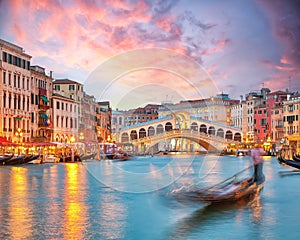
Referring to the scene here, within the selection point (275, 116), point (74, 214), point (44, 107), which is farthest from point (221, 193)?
point (275, 116)

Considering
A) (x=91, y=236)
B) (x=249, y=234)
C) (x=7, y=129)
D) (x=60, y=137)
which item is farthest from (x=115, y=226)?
(x=60, y=137)

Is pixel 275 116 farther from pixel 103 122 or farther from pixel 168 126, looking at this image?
pixel 103 122

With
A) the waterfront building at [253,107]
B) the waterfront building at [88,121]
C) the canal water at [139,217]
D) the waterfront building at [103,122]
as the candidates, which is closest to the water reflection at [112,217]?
the canal water at [139,217]

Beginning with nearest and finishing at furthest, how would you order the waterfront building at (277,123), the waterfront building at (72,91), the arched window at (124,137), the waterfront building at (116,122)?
the waterfront building at (72,91), the waterfront building at (116,122), the waterfront building at (277,123), the arched window at (124,137)

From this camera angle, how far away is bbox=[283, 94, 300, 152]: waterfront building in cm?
3809

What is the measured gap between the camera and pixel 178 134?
39750 mm

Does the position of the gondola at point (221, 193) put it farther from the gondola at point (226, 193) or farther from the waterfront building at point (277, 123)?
the waterfront building at point (277, 123)

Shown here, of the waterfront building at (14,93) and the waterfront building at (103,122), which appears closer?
the waterfront building at (14,93)

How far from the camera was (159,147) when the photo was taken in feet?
157

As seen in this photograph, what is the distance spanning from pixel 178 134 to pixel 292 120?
8126mm

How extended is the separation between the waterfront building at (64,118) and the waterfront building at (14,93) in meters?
3.70

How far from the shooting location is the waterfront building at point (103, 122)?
4061cm

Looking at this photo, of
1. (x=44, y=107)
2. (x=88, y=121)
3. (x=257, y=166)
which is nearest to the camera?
(x=257, y=166)

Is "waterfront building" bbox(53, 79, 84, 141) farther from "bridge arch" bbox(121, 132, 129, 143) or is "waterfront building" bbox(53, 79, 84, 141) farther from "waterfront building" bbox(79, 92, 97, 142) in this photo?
"bridge arch" bbox(121, 132, 129, 143)
